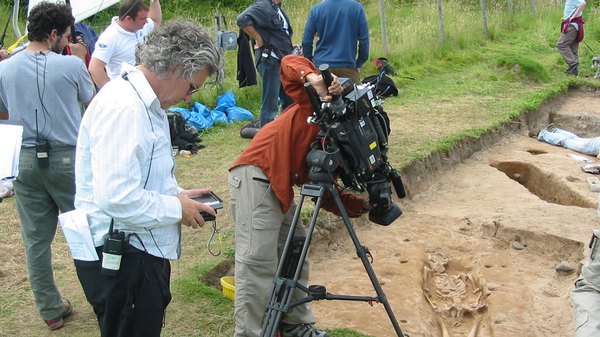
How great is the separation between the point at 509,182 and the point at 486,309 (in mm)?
2647

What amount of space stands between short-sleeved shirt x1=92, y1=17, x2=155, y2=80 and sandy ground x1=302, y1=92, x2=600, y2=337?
2.39 m

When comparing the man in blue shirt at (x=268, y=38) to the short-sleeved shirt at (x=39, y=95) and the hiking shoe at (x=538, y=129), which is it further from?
the hiking shoe at (x=538, y=129)

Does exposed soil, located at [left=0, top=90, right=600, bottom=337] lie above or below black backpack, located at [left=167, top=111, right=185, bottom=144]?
below

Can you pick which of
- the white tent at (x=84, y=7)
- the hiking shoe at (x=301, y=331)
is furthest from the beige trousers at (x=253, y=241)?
the white tent at (x=84, y=7)

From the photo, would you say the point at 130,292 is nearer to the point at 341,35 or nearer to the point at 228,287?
the point at 228,287

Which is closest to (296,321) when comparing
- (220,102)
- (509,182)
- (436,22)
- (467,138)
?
(509,182)

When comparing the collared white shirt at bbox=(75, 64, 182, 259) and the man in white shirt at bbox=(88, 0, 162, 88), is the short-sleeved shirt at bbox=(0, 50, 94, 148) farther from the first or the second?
the man in white shirt at bbox=(88, 0, 162, 88)

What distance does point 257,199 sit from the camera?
3691 millimetres

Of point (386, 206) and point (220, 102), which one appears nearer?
point (386, 206)

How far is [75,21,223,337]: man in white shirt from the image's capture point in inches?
97.3

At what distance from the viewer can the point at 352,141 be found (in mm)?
3428

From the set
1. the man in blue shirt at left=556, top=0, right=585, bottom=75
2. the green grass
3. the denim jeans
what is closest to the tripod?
the green grass

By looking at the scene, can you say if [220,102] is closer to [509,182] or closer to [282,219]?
[509,182]

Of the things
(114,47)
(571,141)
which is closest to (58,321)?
(114,47)
